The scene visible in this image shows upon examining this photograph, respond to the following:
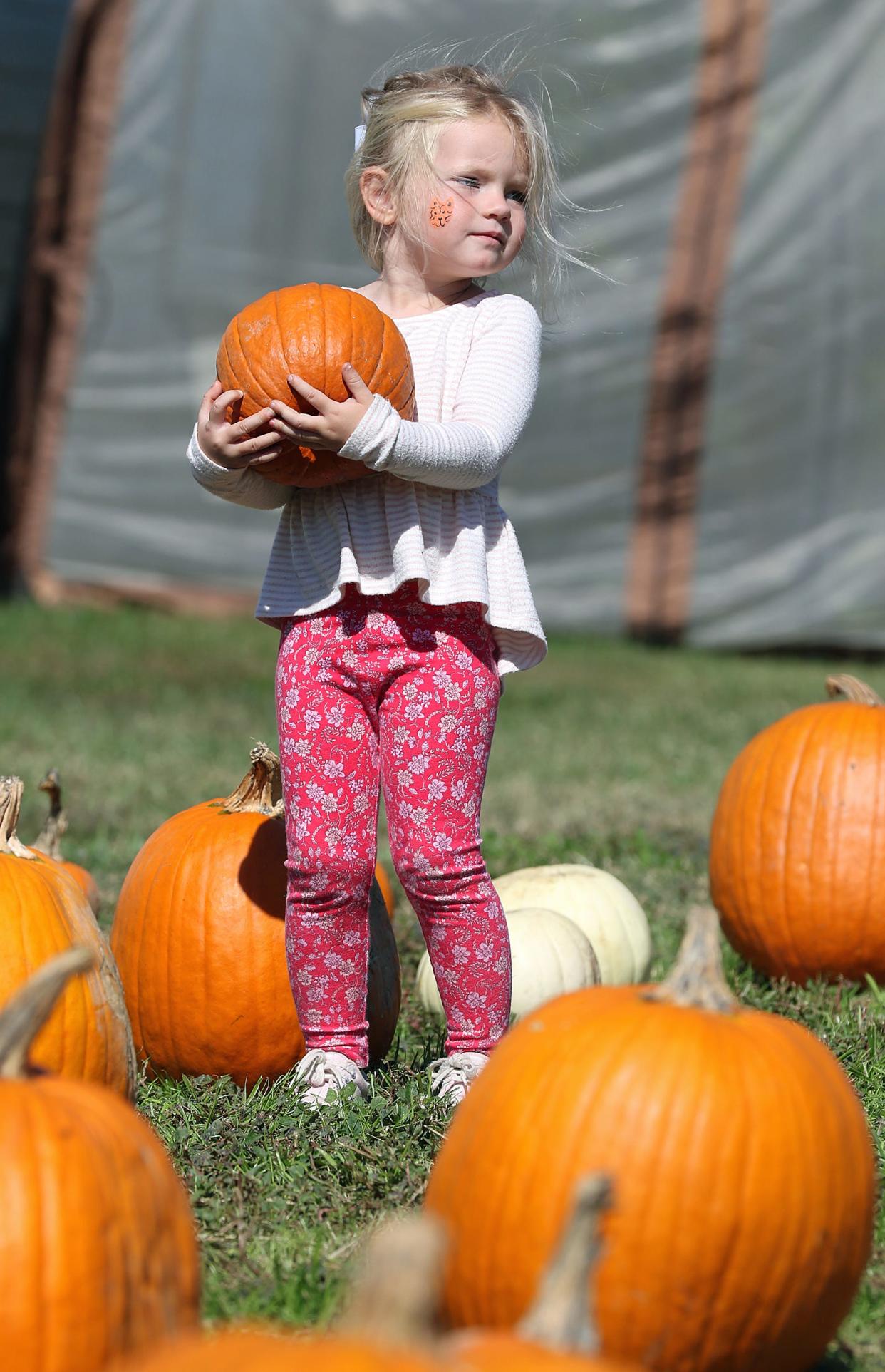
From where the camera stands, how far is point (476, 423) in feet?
10.3

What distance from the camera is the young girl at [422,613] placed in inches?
122

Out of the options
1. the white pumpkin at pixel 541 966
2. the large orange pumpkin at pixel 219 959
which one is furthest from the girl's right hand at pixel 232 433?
the white pumpkin at pixel 541 966

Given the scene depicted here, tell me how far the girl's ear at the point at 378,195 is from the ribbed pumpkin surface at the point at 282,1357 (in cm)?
249

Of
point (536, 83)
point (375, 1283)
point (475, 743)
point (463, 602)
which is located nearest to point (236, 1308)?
point (375, 1283)

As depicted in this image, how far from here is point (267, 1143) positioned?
2.83 meters

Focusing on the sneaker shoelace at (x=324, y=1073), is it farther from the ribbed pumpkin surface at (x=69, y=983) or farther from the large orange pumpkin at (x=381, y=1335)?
the large orange pumpkin at (x=381, y=1335)

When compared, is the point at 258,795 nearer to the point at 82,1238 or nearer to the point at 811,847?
the point at 811,847

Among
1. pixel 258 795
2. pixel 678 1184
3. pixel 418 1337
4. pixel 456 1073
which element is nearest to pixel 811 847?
pixel 456 1073

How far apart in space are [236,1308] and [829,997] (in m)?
2.23

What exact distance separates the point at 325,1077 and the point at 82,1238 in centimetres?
142

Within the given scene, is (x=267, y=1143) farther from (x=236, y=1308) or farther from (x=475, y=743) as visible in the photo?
(x=475, y=743)

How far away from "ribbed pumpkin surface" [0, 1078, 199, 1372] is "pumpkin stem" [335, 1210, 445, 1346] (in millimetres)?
435

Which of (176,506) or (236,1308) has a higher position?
(176,506)

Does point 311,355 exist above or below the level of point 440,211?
below
